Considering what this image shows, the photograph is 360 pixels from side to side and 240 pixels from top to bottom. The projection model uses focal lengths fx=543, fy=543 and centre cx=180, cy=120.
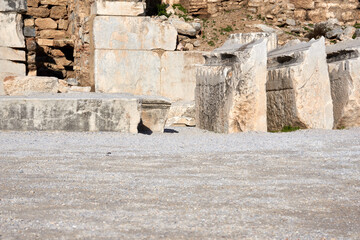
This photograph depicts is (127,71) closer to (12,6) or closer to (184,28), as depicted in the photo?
(184,28)

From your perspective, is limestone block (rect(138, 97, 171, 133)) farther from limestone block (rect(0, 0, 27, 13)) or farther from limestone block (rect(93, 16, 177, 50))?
limestone block (rect(0, 0, 27, 13))

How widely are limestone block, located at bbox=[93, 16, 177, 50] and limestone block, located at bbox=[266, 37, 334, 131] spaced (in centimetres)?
471

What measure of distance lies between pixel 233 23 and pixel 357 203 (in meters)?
12.2

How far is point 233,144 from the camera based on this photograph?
5785mm

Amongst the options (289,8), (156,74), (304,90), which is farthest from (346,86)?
(289,8)

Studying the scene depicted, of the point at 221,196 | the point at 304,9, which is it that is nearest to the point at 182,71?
the point at 304,9

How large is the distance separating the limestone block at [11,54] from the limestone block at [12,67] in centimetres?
9

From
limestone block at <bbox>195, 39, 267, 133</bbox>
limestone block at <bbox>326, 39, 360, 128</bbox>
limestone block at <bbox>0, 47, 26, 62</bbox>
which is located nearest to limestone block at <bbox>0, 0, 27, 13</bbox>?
limestone block at <bbox>0, 47, 26, 62</bbox>

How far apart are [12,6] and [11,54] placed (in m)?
0.95

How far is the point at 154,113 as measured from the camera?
Answer: 7824 millimetres

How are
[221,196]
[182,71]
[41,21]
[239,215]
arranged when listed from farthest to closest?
[41,21] < [182,71] < [221,196] < [239,215]

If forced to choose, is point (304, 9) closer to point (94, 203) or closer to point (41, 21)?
point (41, 21)

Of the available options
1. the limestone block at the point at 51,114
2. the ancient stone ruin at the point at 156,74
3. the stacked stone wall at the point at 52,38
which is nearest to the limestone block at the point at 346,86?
the ancient stone ruin at the point at 156,74

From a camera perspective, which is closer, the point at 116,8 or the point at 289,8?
the point at 116,8
